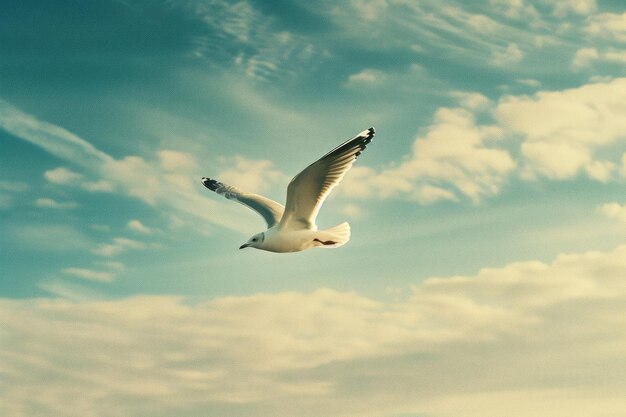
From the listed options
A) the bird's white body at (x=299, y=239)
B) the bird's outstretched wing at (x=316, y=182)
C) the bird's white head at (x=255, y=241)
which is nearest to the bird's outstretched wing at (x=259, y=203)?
the bird's white head at (x=255, y=241)

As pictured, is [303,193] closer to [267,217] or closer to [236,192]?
[267,217]

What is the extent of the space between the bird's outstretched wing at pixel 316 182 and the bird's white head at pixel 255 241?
524 millimetres

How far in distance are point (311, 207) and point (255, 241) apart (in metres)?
1.55

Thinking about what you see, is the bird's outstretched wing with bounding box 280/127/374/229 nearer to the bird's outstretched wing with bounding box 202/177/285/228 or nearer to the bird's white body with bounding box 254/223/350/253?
the bird's white body with bounding box 254/223/350/253

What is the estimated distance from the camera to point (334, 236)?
52.0ft

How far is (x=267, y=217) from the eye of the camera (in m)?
17.7

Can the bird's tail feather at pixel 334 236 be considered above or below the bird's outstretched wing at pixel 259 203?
below

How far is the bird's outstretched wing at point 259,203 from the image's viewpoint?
1767 centimetres

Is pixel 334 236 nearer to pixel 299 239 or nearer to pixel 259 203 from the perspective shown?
pixel 299 239

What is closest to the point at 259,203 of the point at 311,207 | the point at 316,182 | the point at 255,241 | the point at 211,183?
the point at 255,241

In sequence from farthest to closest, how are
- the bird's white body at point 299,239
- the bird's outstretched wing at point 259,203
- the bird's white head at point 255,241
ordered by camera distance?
the bird's outstretched wing at point 259,203, the bird's white head at point 255,241, the bird's white body at point 299,239

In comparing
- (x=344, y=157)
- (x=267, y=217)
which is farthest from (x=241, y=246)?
(x=344, y=157)

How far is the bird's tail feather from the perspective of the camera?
15633 millimetres

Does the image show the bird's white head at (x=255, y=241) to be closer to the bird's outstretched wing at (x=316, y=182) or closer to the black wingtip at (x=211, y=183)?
the bird's outstretched wing at (x=316, y=182)
